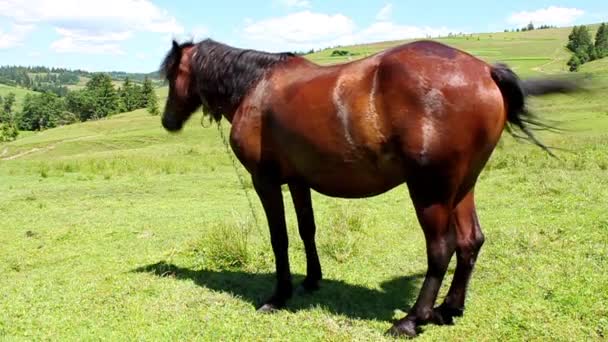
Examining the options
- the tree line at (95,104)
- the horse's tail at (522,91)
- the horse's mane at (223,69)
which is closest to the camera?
the horse's tail at (522,91)

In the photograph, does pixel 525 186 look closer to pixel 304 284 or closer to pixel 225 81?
pixel 304 284

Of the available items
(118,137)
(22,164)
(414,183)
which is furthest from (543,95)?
(118,137)

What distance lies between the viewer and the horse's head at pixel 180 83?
19.4ft

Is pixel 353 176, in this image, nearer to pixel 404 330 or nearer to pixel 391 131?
pixel 391 131

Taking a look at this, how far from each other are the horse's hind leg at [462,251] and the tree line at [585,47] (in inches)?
2447

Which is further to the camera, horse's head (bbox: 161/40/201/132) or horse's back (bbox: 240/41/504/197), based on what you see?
horse's head (bbox: 161/40/201/132)

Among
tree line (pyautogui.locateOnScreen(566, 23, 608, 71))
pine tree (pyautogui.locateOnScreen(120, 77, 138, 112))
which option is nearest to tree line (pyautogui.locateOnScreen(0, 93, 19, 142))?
pine tree (pyautogui.locateOnScreen(120, 77, 138, 112))

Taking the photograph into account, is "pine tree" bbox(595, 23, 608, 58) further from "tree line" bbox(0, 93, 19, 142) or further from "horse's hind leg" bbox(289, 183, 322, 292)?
"tree line" bbox(0, 93, 19, 142)

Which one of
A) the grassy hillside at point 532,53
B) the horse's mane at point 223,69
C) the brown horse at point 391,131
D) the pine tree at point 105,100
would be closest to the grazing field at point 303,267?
the brown horse at point 391,131

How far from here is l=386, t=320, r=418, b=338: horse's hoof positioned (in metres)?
4.30

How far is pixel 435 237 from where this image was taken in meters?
4.18

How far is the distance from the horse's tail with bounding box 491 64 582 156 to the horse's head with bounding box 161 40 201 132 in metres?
3.42

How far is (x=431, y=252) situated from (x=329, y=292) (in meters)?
1.63

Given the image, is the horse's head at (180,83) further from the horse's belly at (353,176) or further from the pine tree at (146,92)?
the pine tree at (146,92)
